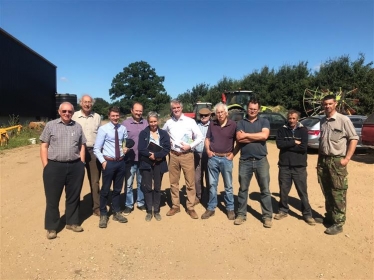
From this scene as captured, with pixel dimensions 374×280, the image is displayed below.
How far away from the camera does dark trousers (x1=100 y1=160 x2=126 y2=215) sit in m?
4.29

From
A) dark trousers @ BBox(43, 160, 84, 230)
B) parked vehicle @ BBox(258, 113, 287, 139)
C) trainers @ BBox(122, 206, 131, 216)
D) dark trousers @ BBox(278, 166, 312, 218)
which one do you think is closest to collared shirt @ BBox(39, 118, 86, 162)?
dark trousers @ BBox(43, 160, 84, 230)

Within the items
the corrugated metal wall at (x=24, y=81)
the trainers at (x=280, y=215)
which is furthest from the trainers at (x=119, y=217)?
the corrugated metal wall at (x=24, y=81)

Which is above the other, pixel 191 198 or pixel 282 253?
pixel 191 198

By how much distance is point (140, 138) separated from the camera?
176 inches

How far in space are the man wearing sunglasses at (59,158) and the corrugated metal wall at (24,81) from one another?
15637mm

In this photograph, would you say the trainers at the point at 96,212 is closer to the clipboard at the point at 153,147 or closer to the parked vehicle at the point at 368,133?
the clipboard at the point at 153,147

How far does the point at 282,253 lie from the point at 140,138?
2.51m

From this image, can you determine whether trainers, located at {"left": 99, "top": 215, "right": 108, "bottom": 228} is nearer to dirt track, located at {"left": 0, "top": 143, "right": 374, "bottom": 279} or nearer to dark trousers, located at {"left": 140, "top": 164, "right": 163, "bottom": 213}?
dirt track, located at {"left": 0, "top": 143, "right": 374, "bottom": 279}

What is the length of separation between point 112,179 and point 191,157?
4.12 ft

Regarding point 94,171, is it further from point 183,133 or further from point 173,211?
point 183,133

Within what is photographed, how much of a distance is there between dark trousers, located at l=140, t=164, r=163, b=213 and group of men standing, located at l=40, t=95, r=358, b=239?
0.85ft

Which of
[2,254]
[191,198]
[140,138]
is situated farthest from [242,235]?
[2,254]

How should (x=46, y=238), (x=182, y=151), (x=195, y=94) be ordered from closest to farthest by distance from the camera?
(x=46, y=238) < (x=182, y=151) < (x=195, y=94)

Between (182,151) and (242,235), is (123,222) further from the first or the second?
(242,235)
